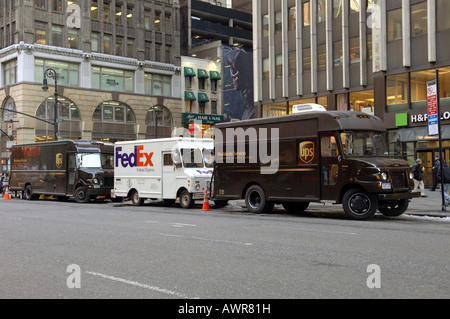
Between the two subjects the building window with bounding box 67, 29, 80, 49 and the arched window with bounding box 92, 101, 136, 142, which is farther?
the arched window with bounding box 92, 101, 136, 142

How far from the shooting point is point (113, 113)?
5544 cm

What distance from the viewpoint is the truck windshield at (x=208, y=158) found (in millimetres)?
22156

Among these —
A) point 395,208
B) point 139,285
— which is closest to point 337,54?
point 395,208

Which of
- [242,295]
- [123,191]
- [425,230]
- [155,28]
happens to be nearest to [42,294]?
[242,295]

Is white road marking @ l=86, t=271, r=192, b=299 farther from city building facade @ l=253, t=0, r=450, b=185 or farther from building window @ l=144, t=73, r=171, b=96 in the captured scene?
building window @ l=144, t=73, r=171, b=96

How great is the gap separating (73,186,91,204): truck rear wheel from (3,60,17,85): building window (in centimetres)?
2731

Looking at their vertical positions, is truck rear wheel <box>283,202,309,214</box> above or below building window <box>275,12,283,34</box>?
below

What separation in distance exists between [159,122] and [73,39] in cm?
1300

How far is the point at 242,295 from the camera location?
238 inches

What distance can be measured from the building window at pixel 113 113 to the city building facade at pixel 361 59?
62.5 feet

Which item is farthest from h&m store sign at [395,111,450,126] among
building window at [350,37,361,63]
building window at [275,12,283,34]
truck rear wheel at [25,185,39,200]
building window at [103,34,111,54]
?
building window at [103,34,111,54]

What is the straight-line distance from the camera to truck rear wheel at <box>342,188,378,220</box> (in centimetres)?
1523

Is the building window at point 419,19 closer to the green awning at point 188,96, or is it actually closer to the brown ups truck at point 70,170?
the brown ups truck at point 70,170

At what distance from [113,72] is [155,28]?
26.8ft
